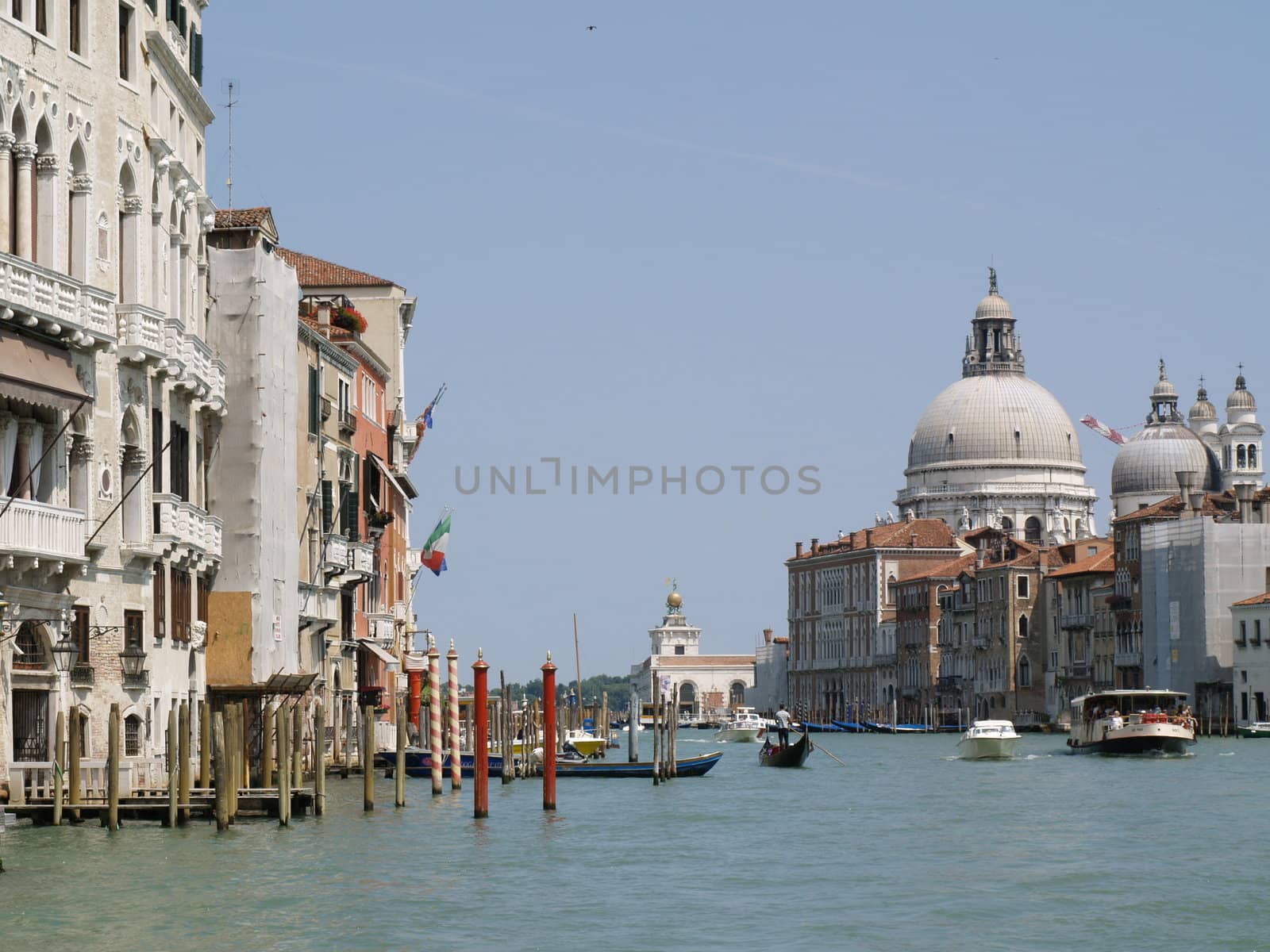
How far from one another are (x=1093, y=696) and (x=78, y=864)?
4099 centimetres

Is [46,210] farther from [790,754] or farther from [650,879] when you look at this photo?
[790,754]

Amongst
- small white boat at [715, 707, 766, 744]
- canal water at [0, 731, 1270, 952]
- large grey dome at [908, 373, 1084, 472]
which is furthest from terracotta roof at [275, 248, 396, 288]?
large grey dome at [908, 373, 1084, 472]

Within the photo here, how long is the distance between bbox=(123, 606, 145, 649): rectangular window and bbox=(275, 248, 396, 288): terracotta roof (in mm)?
21542

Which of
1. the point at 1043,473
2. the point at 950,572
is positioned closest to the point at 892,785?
the point at 950,572

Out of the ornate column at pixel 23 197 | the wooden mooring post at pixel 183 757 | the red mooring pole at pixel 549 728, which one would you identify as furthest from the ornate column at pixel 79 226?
the red mooring pole at pixel 549 728

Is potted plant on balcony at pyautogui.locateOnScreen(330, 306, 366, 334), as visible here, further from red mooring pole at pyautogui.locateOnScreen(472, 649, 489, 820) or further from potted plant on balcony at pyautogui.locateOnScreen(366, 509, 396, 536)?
red mooring pole at pyautogui.locateOnScreen(472, 649, 489, 820)

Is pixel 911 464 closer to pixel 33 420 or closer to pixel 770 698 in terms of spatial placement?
pixel 770 698

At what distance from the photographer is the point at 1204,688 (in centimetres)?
8700

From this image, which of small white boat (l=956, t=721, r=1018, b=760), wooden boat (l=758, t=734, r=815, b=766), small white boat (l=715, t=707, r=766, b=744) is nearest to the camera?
wooden boat (l=758, t=734, r=815, b=766)

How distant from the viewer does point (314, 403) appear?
36.3 metres

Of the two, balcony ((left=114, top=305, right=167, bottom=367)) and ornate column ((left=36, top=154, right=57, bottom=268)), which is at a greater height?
ornate column ((left=36, top=154, right=57, bottom=268))

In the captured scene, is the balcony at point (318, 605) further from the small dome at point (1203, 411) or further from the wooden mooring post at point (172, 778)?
the small dome at point (1203, 411)

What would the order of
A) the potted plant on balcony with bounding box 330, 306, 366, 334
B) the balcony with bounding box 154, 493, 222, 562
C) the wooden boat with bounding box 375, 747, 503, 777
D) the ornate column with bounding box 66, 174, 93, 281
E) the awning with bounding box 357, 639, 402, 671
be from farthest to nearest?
the awning with bounding box 357, 639, 402, 671, the potted plant on balcony with bounding box 330, 306, 366, 334, the wooden boat with bounding box 375, 747, 503, 777, the balcony with bounding box 154, 493, 222, 562, the ornate column with bounding box 66, 174, 93, 281

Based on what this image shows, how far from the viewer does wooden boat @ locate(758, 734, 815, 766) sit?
2029 inches
